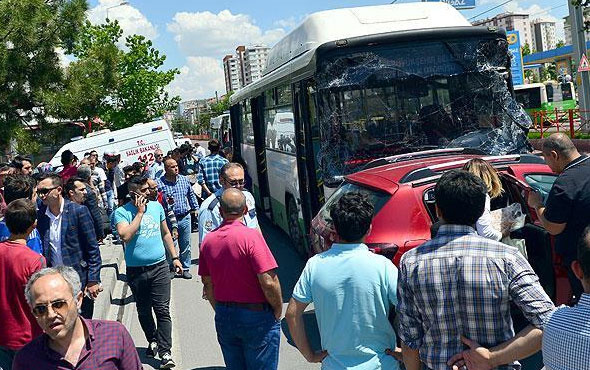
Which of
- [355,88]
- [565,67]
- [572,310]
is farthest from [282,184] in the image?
[565,67]

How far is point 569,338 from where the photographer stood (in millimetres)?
2533

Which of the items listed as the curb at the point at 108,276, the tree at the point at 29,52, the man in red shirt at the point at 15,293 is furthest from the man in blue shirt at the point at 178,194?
the man in red shirt at the point at 15,293

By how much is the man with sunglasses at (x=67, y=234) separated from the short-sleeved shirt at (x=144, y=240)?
0.51 meters

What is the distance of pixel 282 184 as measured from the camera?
1205 cm

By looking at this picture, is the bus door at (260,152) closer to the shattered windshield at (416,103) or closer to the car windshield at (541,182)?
the shattered windshield at (416,103)

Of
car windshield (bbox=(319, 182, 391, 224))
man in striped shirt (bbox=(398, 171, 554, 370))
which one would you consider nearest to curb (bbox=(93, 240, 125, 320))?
car windshield (bbox=(319, 182, 391, 224))

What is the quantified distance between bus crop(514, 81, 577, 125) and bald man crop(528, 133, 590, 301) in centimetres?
2354

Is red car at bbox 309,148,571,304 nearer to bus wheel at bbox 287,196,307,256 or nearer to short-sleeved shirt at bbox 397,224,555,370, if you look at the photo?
short-sleeved shirt at bbox 397,224,555,370

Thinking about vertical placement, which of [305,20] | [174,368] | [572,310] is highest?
[305,20]

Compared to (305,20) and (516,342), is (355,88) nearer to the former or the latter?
(305,20)

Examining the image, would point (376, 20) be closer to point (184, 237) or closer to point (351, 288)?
point (184, 237)

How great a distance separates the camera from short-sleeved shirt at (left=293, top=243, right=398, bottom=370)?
11.8ft

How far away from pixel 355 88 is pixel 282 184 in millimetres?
3649

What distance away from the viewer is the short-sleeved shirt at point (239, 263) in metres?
4.81
